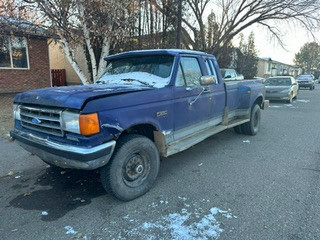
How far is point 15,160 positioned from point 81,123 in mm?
2976

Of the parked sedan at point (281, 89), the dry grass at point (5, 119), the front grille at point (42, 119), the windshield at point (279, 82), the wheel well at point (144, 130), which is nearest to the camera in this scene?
the front grille at point (42, 119)

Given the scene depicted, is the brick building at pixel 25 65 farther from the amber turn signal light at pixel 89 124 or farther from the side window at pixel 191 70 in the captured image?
the amber turn signal light at pixel 89 124

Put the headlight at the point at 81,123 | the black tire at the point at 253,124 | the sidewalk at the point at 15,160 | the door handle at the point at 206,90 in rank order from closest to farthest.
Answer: the headlight at the point at 81,123, the sidewalk at the point at 15,160, the door handle at the point at 206,90, the black tire at the point at 253,124

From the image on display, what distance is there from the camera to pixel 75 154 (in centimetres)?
268

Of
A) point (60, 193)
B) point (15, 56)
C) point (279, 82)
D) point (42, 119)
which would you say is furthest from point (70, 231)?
point (279, 82)

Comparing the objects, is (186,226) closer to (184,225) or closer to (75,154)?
(184,225)

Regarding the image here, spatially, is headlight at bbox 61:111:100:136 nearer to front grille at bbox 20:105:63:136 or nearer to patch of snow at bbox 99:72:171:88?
front grille at bbox 20:105:63:136

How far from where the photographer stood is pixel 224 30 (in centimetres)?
1953

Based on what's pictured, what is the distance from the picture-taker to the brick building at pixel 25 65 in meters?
13.0

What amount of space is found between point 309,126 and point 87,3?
8.10 m

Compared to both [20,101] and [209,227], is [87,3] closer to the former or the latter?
[20,101]

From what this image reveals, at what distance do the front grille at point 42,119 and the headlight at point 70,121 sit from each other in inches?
3.1

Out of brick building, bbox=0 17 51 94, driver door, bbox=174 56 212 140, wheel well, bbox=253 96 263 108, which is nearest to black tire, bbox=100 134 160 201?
driver door, bbox=174 56 212 140

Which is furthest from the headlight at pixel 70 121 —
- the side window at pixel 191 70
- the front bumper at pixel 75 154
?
the side window at pixel 191 70
